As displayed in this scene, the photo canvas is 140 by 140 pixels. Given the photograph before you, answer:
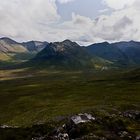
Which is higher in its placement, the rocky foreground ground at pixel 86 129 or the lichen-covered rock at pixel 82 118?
the lichen-covered rock at pixel 82 118

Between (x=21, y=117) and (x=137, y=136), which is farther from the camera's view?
(x=21, y=117)

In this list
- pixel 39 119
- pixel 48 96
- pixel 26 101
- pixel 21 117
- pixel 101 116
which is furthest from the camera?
pixel 48 96

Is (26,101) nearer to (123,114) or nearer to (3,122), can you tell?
(3,122)

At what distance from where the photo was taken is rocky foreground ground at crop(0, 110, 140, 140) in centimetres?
6248

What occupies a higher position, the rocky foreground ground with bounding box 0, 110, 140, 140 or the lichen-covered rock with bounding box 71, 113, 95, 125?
the lichen-covered rock with bounding box 71, 113, 95, 125

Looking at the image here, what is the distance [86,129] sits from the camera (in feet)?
216

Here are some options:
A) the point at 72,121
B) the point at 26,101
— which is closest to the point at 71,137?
the point at 72,121

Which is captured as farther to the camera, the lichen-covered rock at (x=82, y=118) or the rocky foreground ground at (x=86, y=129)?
the lichen-covered rock at (x=82, y=118)

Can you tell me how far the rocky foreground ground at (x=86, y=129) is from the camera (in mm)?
62478

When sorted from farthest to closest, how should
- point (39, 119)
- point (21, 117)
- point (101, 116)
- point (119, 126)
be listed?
1. point (21, 117)
2. point (39, 119)
3. point (101, 116)
4. point (119, 126)

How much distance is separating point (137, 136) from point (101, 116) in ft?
48.5

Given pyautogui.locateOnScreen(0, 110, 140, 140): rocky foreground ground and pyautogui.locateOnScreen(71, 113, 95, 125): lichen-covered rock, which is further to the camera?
pyautogui.locateOnScreen(71, 113, 95, 125): lichen-covered rock

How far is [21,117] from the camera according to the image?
89062mm

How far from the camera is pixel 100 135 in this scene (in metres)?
61.4
